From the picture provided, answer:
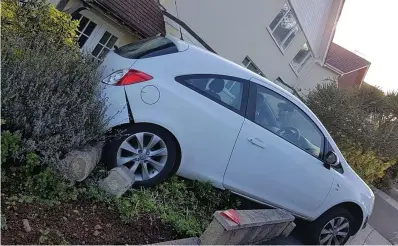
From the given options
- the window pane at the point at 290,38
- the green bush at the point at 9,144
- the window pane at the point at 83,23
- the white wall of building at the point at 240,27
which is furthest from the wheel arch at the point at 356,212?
the window pane at the point at 290,38

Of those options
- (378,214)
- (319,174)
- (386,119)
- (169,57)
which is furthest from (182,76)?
(386,119)

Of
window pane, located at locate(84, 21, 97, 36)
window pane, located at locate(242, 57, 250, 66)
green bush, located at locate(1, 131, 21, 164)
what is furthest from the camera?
window pane, located at locate(242, 57, 250, 66)

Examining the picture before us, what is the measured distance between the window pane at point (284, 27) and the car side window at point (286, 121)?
13196 millimetres

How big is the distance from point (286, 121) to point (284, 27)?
14.2m

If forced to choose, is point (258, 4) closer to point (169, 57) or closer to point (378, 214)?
point (378, 214)

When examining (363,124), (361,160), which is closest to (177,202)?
(361,160)

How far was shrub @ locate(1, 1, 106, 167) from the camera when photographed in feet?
15.4

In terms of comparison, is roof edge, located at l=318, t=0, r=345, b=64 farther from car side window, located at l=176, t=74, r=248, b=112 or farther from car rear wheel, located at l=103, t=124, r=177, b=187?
car rear wheel, located at l=103, t=124, r=177, b=187

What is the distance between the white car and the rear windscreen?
0.01 metres

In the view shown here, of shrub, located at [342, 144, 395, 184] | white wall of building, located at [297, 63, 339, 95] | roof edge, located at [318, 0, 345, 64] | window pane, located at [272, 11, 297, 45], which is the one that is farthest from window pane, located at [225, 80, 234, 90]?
white wall of building, located at [297, 63, 339, 95]

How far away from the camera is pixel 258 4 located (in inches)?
696

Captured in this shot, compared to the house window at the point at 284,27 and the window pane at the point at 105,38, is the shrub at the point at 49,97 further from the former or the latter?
the house window at the point at 284,27

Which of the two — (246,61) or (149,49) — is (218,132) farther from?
(246,61)

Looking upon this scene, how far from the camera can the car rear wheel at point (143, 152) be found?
5.54 metres
